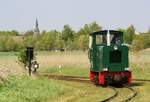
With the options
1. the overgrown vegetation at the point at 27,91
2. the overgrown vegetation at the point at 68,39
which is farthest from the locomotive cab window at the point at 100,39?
the overgrown vegetation at the point at 68,39

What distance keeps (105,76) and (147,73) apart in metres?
12.2

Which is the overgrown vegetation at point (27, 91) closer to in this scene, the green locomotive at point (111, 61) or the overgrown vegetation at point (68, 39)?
the green locomotive at point (111, 61)

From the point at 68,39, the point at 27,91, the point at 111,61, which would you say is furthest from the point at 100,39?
the point at 68,39

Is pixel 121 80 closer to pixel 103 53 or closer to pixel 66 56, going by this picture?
pixel 103 53

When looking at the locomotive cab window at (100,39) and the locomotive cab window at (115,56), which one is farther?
the locomotive cab window at (100,39)

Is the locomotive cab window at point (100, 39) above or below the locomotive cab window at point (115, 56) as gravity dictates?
above

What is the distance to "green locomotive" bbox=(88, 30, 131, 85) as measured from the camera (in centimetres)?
2812

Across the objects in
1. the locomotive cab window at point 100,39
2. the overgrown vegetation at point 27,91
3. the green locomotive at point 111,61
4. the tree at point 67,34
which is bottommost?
the overgrown vegetation at point 27,91

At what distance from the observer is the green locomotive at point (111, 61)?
1107 inches

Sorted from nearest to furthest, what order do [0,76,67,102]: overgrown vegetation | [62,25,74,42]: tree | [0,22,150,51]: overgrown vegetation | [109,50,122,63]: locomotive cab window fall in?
[0,76,67,102]: overgrown vegetation, [109,50,122,63]: locomotive cab window, [0,22,150,51]: overgrown vegetation, [62,25,74,42]: tree

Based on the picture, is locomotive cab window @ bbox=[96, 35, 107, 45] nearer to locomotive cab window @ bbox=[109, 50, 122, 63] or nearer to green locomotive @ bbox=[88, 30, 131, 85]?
green locomotive @ bbox=[88, 30, 131, 85]

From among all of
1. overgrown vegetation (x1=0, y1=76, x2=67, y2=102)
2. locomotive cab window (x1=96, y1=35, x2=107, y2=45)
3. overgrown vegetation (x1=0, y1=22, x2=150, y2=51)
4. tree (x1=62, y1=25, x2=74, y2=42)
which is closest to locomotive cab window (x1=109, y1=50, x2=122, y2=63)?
locomotive cab window (x1=96, y1=35, x2=107, y2=45)

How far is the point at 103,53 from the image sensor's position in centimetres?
2830

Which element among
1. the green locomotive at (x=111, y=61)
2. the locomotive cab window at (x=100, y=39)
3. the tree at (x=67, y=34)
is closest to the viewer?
the green locomotive at (x=111, y=61)
